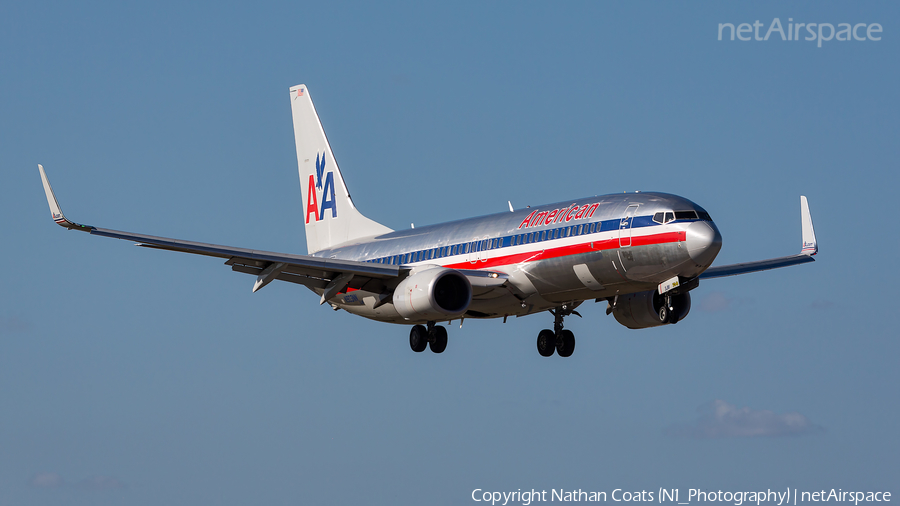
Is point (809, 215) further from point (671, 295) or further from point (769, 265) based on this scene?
point (671, 295)

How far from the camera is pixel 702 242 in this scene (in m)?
38.9

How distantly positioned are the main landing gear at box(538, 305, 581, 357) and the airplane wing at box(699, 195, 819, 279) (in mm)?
6786

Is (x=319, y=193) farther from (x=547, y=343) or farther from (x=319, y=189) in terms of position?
(x=547, y=343)

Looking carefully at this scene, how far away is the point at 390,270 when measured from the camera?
1789 inches

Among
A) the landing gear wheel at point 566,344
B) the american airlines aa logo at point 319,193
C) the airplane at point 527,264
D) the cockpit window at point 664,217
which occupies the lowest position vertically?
the landing gear wheel at point 566,344

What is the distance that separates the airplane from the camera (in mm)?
39719

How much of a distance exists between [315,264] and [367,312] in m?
6.35

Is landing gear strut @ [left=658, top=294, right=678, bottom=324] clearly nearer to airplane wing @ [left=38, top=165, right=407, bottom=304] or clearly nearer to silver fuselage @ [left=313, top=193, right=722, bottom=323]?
silver fuselage @ [left=313, top=193, right=722, bottom=323]

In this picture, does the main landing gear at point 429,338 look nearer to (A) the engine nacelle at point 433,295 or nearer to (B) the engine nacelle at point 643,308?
(A) the engine nacelle at point 433,295

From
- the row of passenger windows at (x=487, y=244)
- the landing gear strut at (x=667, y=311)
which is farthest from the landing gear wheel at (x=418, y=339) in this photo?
the landing gear strut at (x=667, y=311)

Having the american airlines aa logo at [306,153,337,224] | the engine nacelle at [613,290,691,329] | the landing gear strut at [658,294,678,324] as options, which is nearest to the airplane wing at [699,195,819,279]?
the engine nacelle at [613,290,691,329]

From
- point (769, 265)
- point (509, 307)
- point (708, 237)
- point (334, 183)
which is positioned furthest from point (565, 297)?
point (334, 183)

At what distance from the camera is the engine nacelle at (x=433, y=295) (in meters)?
42.9

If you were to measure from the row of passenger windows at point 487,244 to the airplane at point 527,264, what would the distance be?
5 centimetres
